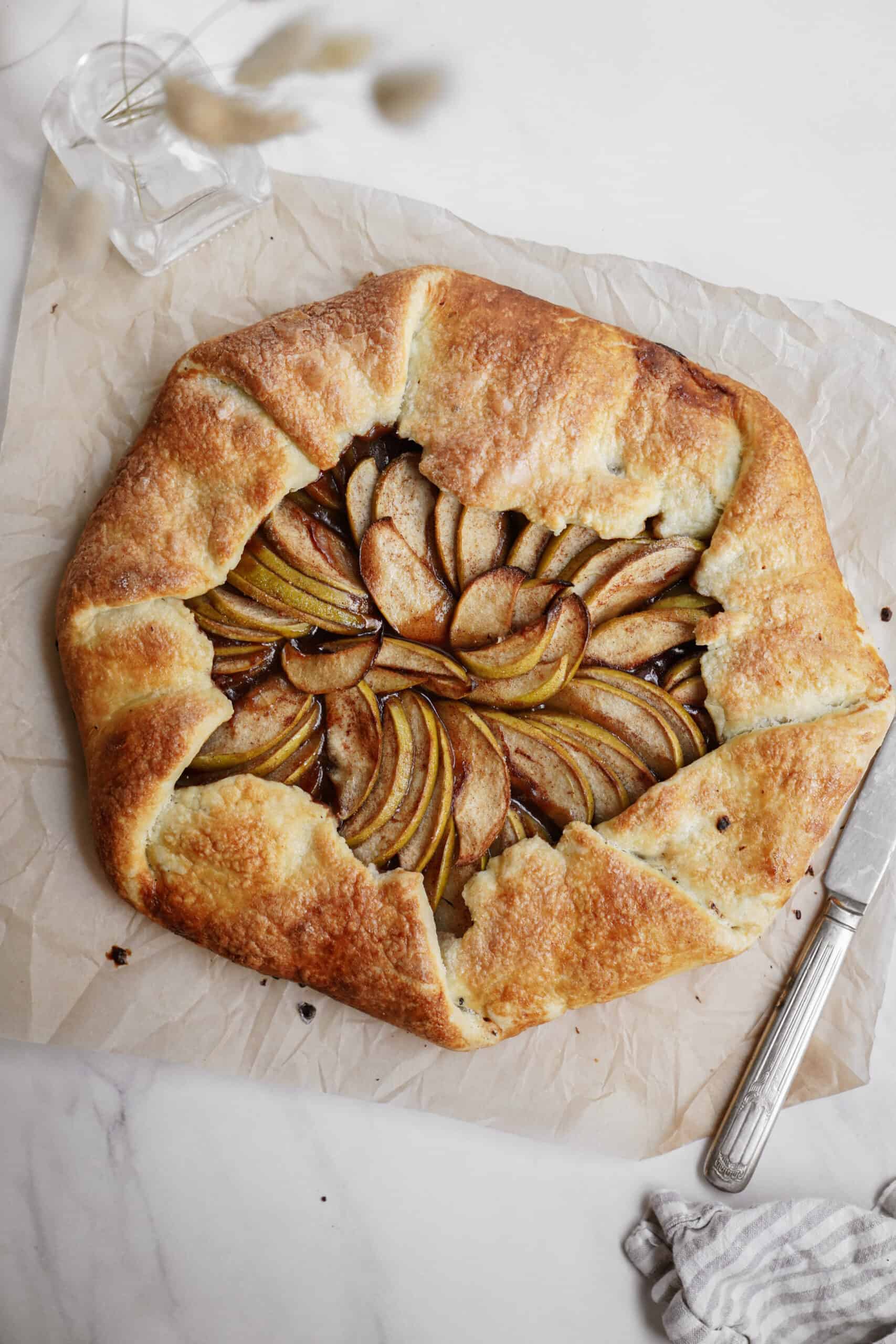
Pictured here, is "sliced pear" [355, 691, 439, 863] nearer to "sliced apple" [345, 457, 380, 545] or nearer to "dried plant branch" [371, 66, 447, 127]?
"sliced apple" [345, 457, 380, 545]

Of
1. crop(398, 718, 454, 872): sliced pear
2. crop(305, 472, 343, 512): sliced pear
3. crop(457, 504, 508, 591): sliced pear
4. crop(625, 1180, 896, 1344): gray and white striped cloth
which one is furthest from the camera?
crop(625, 1180, 896, 1344): gray and white striped cloth

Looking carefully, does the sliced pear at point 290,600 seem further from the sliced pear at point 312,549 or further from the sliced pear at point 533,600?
the sliced pear at point 533,600

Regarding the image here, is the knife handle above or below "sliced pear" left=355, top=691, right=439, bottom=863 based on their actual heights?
below

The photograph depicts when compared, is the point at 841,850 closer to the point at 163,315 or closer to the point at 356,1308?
the point at 356,1308

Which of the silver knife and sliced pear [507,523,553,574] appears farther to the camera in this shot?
the silver knife

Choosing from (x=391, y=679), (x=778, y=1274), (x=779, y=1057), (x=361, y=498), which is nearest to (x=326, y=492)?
(x=361, y=498)

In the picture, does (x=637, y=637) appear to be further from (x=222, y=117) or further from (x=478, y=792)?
(x=222, y=117)

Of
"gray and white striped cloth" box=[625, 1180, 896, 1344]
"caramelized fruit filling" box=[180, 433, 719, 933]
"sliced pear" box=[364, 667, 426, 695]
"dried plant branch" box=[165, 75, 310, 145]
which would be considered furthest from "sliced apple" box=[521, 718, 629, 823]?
"dried plant branch" box=[165, 75, 310, 145]

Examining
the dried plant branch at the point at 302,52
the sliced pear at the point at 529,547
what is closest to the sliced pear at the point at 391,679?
the sliced pear at the point at 529,547
